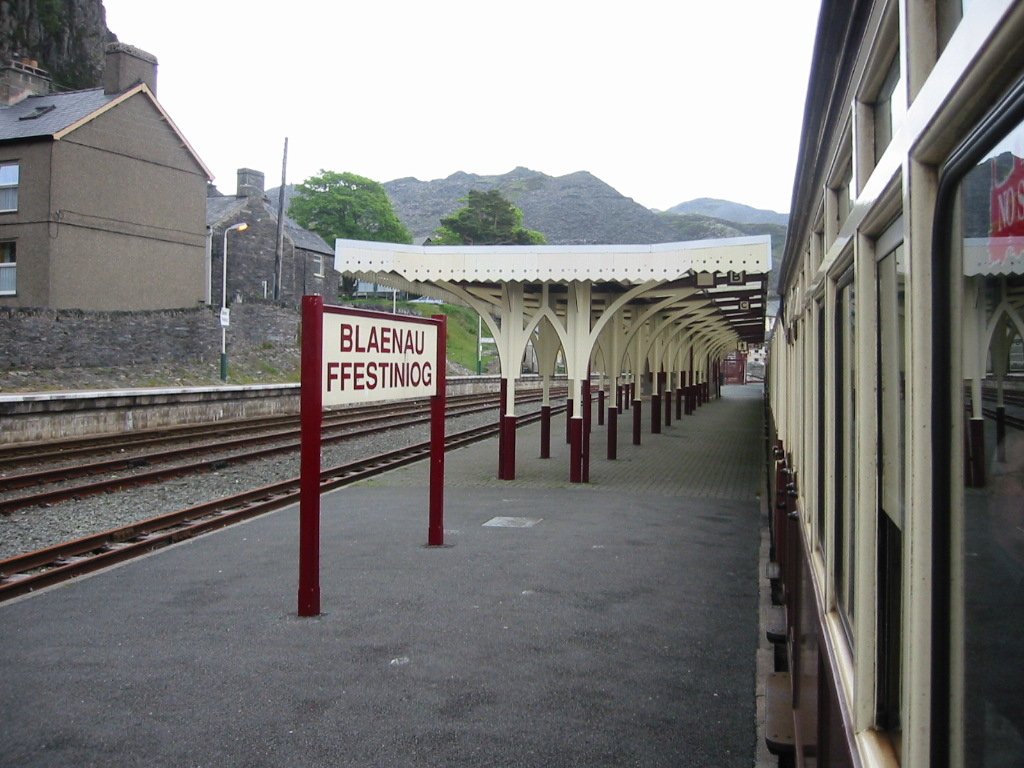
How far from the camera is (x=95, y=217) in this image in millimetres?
27516

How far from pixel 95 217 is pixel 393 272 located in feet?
65.7

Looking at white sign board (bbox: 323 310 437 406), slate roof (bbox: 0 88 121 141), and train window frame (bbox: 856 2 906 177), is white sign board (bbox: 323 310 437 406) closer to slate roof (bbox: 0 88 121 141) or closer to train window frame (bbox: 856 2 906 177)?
train window frame (bbox: 856 2 906 177)

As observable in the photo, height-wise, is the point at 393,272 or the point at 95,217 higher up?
the point at 95,217

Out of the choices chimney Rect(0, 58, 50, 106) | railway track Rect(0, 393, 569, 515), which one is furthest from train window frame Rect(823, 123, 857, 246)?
chimney Rect(0, 58, 50, 106)

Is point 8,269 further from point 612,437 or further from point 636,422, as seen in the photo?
point 612,437

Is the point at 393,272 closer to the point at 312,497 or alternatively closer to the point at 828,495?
the point at 312,497

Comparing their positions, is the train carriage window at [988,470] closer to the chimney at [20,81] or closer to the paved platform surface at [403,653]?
the paved platform surface at [403,653]

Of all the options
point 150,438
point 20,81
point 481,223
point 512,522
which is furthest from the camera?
point 481,223

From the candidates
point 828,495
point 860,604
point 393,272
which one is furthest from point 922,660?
point 393,272

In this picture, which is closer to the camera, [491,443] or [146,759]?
[146,759]

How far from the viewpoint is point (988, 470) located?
95cm

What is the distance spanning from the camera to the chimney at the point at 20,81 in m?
→ 29.4

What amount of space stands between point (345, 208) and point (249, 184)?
27382mm

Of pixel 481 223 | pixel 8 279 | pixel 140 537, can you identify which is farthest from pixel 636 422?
pixel 481 223
